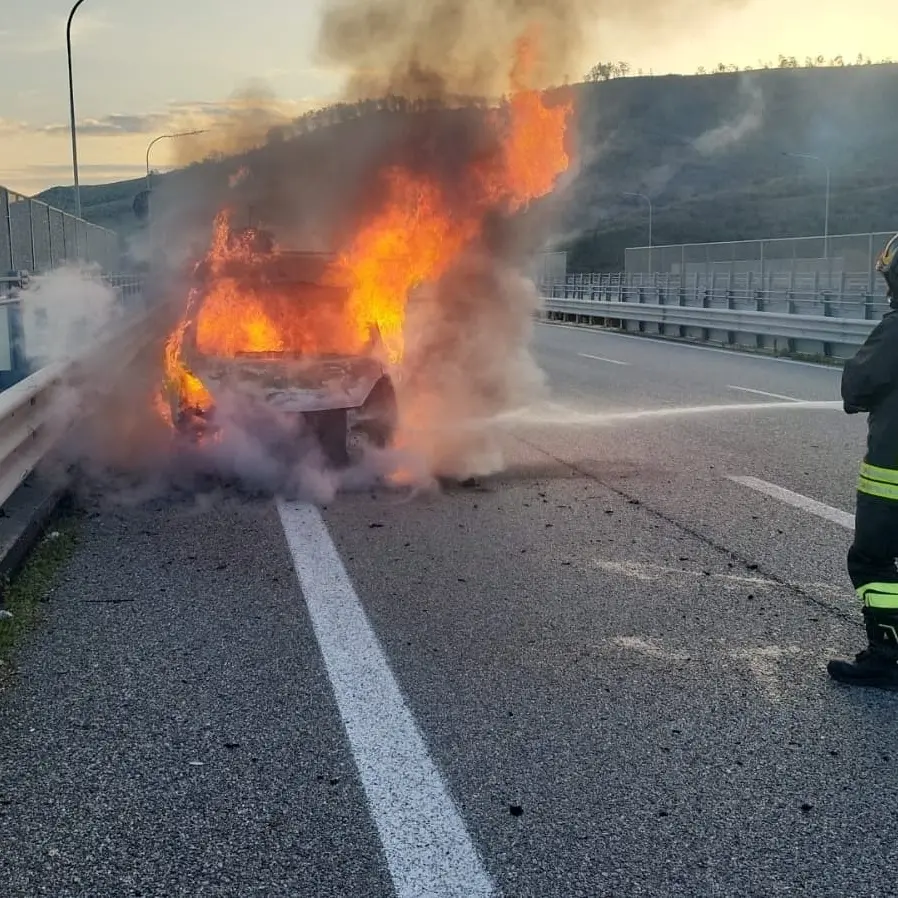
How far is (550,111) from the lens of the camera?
1212 centimetres

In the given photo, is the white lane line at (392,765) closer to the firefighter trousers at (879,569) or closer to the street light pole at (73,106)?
the firefighter trousers at (879,569)

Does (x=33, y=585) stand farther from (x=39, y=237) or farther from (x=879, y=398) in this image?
(x=39, y=237)

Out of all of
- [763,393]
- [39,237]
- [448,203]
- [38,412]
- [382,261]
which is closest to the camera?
[38,412]

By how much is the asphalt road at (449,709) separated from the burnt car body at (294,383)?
2.82 feet

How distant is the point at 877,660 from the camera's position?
4.67m

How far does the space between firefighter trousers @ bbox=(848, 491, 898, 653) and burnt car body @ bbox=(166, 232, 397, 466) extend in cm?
504

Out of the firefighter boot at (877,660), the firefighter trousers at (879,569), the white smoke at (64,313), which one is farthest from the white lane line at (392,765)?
the white smoke at (64,313)

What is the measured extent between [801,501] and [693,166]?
15839 centimetres

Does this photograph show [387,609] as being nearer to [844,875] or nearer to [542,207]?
[844,875]

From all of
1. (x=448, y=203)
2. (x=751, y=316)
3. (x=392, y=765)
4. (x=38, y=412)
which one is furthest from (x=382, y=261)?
(x=751, y=316)

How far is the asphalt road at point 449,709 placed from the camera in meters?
3.25

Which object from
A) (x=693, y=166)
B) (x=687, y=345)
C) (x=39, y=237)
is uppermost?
(x=693, y=166)

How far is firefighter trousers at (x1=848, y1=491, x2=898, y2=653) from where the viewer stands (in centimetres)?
465

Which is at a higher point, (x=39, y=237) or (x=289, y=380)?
(x=39, y=237)
